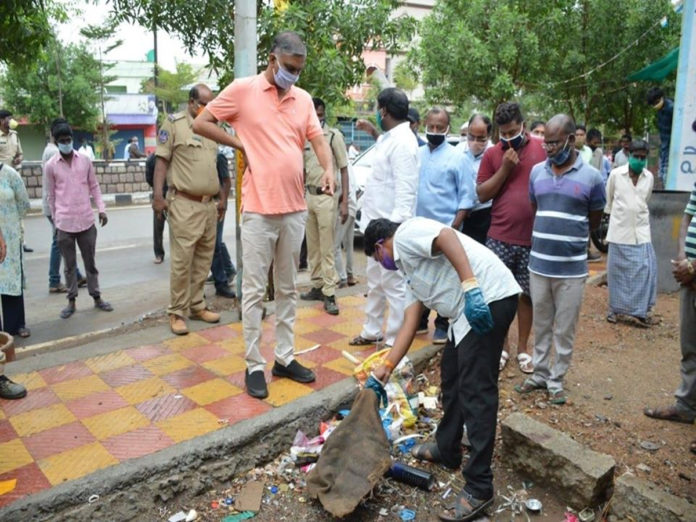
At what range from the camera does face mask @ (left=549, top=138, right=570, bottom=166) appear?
12.4 feet

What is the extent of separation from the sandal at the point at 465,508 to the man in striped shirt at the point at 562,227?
4.45 feet

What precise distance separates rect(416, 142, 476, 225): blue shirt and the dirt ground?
1190mm

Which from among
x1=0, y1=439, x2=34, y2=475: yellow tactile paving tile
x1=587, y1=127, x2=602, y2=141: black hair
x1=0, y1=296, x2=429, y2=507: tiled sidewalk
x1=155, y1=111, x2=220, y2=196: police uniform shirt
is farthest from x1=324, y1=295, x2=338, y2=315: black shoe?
x1=587, y1=127, x2=602, y2=141: black hair

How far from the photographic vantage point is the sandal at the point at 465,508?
2873mm

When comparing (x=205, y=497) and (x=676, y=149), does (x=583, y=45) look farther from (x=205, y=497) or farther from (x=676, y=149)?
(x=205, y=497)

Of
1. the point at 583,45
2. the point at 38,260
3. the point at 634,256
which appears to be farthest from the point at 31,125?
the point at 634,256

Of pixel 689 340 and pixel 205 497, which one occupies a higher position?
pixel 689 340

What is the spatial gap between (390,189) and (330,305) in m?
1.62

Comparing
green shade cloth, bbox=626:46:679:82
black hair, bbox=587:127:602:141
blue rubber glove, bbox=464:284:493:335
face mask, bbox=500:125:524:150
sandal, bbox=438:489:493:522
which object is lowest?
sandal, bbox=438:489:493:522

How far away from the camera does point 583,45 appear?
1405 centimetres

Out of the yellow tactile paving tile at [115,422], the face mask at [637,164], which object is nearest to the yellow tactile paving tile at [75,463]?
the yellow tactile paving tile at [115,422]

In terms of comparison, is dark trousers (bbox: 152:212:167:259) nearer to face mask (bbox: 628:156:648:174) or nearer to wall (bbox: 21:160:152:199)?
face mask (bbox: 628:156:648:174)

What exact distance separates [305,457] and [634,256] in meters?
4.18

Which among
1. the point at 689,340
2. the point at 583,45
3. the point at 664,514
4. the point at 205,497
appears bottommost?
the point at 205,497
